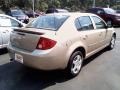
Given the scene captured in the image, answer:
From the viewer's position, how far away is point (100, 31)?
6.25 metres

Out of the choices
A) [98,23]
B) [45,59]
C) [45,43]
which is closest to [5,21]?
[98,23]

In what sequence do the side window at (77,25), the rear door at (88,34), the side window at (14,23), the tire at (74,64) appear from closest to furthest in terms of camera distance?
the tire at (74,64) < the side window at (77,25) < the rear door at (88,34) < the side window at (14,23)

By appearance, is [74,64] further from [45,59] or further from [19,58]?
[19,58]

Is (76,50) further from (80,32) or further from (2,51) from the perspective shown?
(2,51)

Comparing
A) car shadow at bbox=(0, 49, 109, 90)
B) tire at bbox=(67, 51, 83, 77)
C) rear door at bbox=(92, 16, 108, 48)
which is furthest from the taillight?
rear door at bbox=(92, 16, 108, 48)

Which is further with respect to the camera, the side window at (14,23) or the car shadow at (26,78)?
the side window at (14,23)

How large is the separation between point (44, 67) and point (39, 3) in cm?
4143

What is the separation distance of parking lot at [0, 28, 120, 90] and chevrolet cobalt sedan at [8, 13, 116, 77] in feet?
1.10

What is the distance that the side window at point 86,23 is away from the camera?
5399 mm

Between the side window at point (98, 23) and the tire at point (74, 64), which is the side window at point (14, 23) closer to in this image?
the side window at point (98, 23)

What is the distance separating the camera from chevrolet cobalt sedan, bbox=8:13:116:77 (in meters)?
4.34

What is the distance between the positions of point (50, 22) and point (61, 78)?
55.7 inches

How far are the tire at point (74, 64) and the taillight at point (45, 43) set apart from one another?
0.68 m

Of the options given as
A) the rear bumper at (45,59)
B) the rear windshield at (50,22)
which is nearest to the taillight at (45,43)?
the rear bumper at (45,59)
